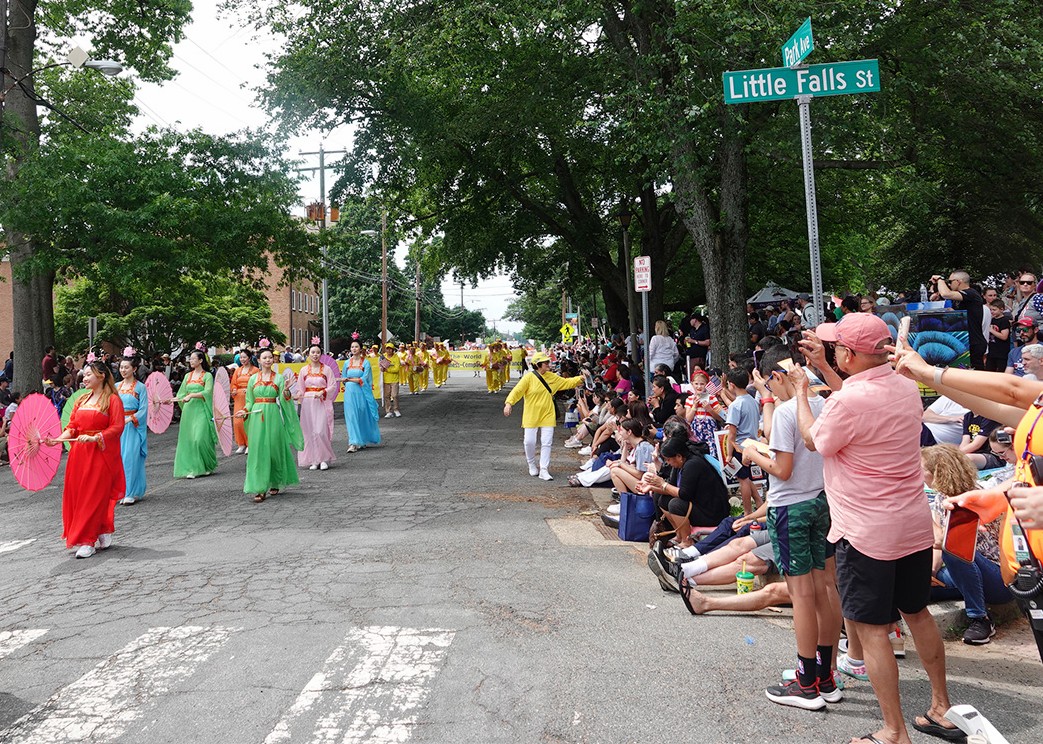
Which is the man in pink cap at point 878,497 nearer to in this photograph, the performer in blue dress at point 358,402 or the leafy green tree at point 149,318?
the performer in blue dress at point 358,402

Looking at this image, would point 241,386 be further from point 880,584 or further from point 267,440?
point 880,584

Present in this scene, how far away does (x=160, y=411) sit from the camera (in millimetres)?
12641

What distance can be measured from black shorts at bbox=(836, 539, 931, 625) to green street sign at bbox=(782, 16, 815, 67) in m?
4.10

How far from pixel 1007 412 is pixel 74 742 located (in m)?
4.19

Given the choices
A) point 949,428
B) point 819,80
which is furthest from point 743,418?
point 819,80

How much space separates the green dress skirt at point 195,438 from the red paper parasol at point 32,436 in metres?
4.83

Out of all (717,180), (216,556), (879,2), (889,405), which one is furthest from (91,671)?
(717,180)

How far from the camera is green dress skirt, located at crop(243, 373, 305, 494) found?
10.9 m

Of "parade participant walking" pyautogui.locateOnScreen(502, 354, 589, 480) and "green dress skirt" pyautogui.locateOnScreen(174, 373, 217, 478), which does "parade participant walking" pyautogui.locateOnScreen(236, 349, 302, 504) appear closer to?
"green dress skirt" pyautogui.locateOnScreen(174, 373, 217, 478)

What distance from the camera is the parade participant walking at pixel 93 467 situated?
8117mm

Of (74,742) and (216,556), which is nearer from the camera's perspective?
(74,742)

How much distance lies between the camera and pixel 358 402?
16.3m

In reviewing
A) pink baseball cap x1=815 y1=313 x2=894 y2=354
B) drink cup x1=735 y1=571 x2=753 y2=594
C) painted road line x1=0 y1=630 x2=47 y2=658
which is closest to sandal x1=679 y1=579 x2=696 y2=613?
drink cup x1=735 y1=571 x2=753 y2=594

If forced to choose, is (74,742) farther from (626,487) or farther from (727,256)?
(727,256)
